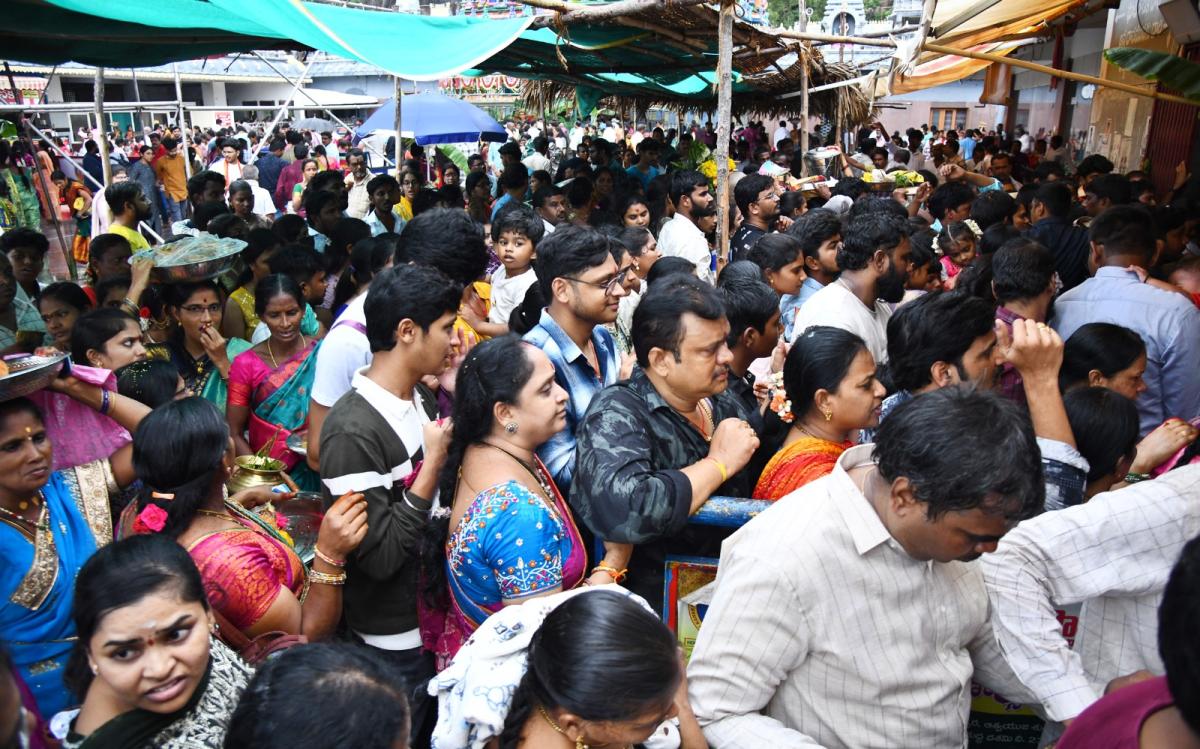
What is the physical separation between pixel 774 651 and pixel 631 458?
646mm

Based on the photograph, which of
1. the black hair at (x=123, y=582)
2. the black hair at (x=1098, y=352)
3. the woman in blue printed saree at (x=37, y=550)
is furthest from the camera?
the black hair at (x=1098, y=352)

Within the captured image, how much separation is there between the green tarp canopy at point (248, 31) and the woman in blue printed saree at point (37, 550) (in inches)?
99.2

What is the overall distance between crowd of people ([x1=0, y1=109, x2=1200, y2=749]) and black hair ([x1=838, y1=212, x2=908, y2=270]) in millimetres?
15

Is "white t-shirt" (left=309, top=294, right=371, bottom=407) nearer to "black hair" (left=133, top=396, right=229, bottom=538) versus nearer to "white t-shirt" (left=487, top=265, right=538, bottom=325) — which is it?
"black hair" (left=133, top=396, right=229, bottom=538)

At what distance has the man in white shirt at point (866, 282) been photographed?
3633mm

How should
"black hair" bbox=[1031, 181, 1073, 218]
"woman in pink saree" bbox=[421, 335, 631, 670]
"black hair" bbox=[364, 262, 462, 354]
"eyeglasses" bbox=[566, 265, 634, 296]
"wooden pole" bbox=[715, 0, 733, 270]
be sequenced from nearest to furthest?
"woman in pink saree" bbox=[421, 335, 631, 670]
"black hair" bbox=[364, 262, 462, 354]
"eyeglasses" bbox=[566, 265, 634, 296]
"wooden pole" bbox=[715, 0, 733, 270]
"black hair" bbox=[1031, 181, 1073, 218]

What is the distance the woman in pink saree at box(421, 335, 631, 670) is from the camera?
1977 millimetres

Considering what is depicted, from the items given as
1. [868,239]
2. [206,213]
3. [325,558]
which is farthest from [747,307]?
[206,213]

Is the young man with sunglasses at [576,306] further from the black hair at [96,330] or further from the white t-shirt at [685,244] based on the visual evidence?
the white t-shirt at [685,244]

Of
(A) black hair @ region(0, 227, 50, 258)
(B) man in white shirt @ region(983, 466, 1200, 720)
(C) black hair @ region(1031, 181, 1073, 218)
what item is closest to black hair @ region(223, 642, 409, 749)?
(B) man in white shirt @ region(983, 466, 1200, 720)

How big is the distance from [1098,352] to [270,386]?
3.25 metres

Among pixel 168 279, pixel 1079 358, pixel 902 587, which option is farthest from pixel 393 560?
pixel 168 279

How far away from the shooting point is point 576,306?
3006mm

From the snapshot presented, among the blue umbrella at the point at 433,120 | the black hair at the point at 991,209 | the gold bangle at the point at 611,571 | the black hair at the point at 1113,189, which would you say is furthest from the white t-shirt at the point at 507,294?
the blue umbrella at the point at 433,120
